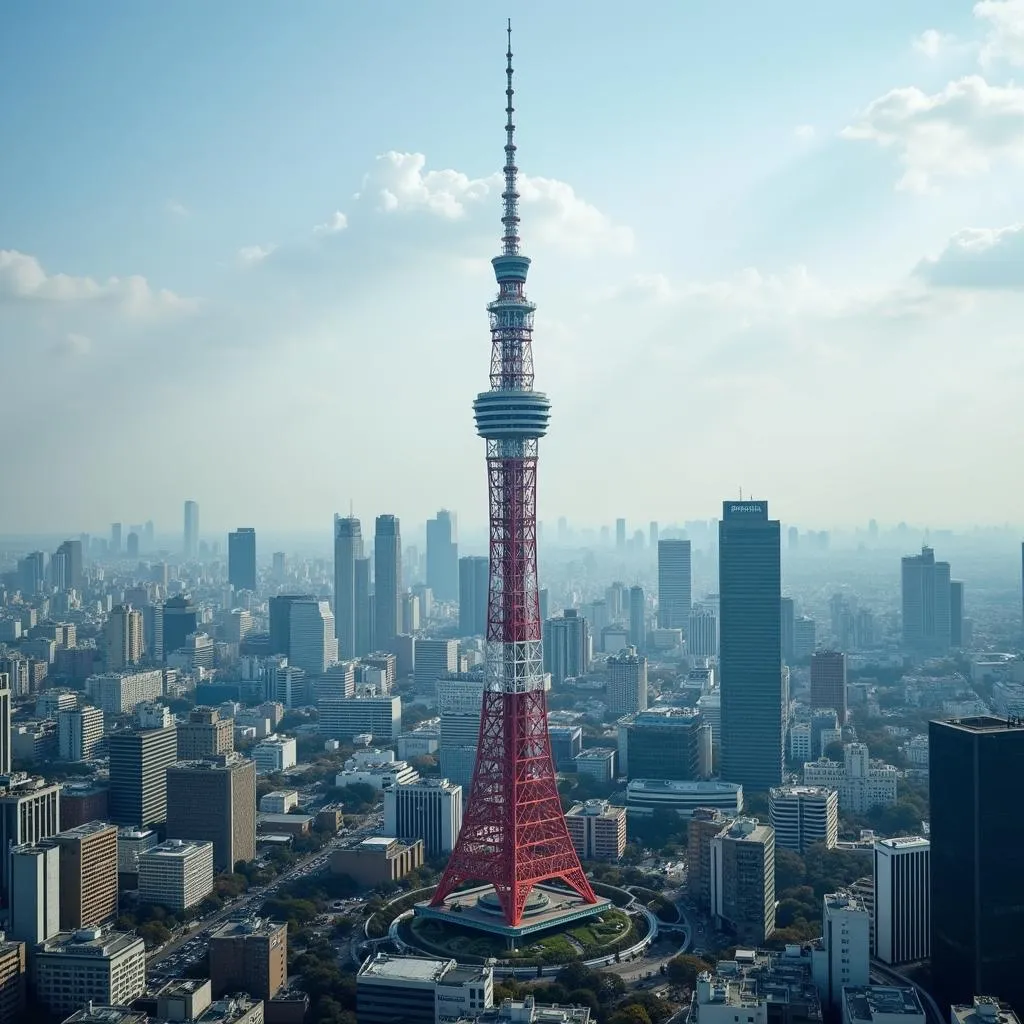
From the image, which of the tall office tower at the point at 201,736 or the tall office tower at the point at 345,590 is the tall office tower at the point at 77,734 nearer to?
the tall office tower at the point at 201,736

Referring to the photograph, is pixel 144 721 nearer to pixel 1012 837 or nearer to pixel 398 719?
pixel 398 719

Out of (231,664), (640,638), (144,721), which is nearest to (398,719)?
(144,721)

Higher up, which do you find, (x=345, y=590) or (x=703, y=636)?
(x=345, y=590)

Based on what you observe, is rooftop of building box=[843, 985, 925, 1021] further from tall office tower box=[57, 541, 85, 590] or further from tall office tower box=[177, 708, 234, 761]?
tall office tower box=[57, 541, 85, 590]

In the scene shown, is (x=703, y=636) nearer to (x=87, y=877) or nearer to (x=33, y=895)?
(x=87, y=877)

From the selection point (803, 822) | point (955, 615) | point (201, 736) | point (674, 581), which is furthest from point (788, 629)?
point (201, 736)

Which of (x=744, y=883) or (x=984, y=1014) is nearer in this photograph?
(x=984, y=1014)
